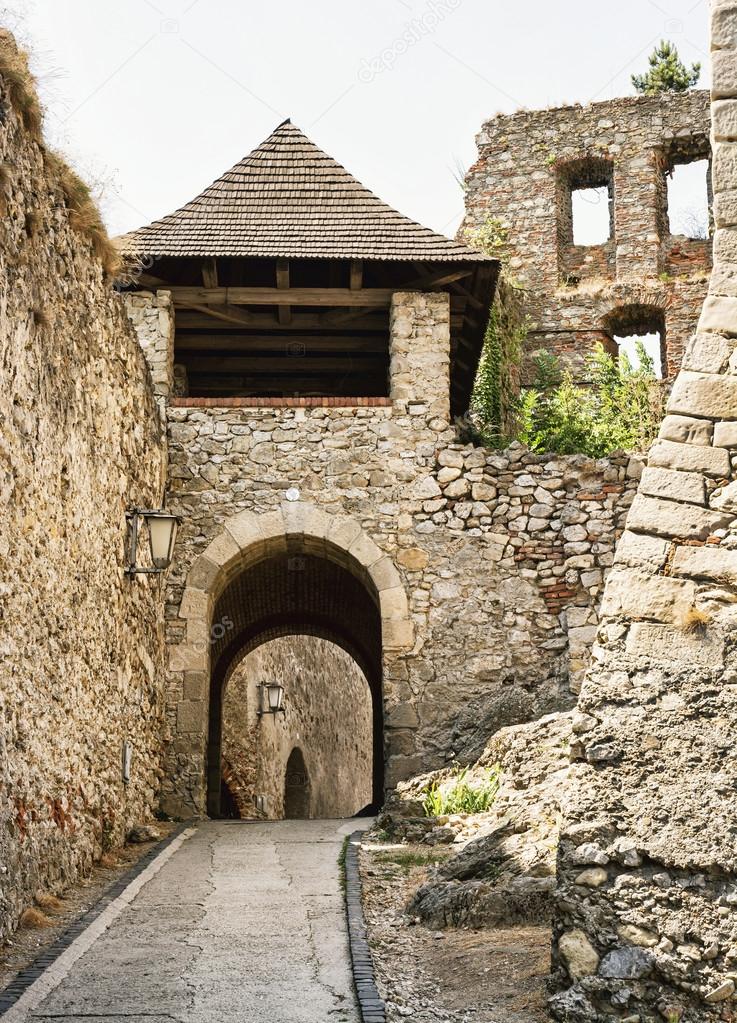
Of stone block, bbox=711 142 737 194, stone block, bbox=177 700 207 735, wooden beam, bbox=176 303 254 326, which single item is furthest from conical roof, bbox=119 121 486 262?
stone block, bbox=711 142 737 194

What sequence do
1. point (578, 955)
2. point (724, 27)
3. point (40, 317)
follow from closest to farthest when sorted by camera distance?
point (578, 955)
point (724, 27)
point (40, 317)

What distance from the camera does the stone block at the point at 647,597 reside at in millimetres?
4395

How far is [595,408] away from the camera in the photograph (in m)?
14.5

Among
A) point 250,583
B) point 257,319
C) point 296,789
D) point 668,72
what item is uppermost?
point 668,72

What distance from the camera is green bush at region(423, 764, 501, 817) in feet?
26.3

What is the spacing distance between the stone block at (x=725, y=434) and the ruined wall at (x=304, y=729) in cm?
1109

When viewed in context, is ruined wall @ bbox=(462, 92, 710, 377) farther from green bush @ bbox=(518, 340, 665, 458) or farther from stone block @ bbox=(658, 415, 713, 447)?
stone block @ bbox=(658, 415, 713, 447)

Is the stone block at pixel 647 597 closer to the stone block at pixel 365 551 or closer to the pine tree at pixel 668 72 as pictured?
the stone block at pixel 365 551

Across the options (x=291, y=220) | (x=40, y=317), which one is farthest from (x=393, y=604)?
(x=40, y=317)

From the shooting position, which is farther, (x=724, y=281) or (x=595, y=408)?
(x=595, y=408)

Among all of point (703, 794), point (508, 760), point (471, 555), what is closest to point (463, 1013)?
point (703, 794)

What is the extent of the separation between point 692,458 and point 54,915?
359 cm

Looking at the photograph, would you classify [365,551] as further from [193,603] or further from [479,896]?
[479,896]

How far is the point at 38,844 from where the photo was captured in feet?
18.9
